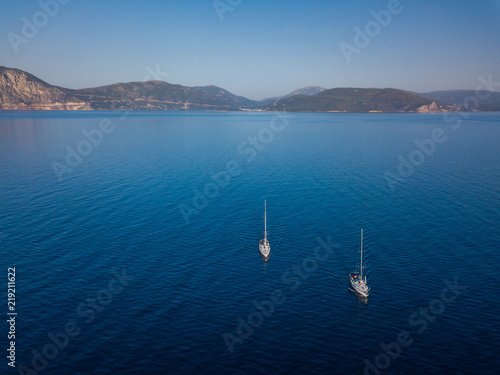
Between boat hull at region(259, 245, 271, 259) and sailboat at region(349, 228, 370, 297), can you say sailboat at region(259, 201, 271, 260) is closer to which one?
boat hull at region(259, 245, 271, 259)

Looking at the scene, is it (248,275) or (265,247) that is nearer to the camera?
(248,275)

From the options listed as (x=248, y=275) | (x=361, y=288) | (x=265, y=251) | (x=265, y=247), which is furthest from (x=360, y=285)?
(x=265, y=247)

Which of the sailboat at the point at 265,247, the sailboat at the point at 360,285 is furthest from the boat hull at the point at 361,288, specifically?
the sailboat at the point at 265,247

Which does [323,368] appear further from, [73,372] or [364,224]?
[364,224]

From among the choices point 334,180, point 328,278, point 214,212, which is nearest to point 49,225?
point 214,212

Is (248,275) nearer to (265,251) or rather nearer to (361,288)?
(265,251)

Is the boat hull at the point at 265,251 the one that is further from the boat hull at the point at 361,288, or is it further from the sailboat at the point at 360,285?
the boat hull at the point at 361,288

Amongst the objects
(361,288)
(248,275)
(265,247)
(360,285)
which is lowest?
(248,275)

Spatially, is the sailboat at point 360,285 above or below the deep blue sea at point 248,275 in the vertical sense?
above
